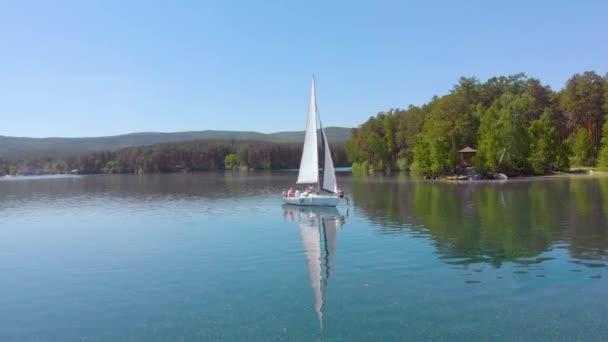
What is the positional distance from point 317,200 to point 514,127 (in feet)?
194

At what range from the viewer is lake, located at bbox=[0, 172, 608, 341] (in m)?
14.9

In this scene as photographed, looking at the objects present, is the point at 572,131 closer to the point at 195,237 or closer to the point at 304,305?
the point at 195,237

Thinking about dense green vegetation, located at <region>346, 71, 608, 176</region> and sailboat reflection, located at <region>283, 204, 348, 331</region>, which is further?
dense green vegetation, located at <region>346, 71, 608, 176</region>

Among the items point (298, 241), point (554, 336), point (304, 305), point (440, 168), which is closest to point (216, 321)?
point (304, 305)

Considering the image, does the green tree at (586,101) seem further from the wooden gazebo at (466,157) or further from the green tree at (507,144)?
the wooden gazebo at (466,157)

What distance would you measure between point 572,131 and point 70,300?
125m

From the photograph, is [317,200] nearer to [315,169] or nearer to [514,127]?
[315,169]

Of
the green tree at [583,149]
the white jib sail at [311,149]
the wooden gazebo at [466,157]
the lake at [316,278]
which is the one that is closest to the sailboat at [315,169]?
the white jib sail at [311,149]

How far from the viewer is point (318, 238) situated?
31469 mm

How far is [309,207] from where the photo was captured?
164 feet

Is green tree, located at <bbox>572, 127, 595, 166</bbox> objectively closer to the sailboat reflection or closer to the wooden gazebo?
the wooden gazebo

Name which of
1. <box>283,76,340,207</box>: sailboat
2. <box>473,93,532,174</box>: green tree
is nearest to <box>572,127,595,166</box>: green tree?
<box>473,93,532,174</box>: green tree

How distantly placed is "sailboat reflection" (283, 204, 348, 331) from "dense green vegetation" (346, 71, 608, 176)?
177 ft

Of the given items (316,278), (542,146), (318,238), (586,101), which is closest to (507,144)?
(542,146)
